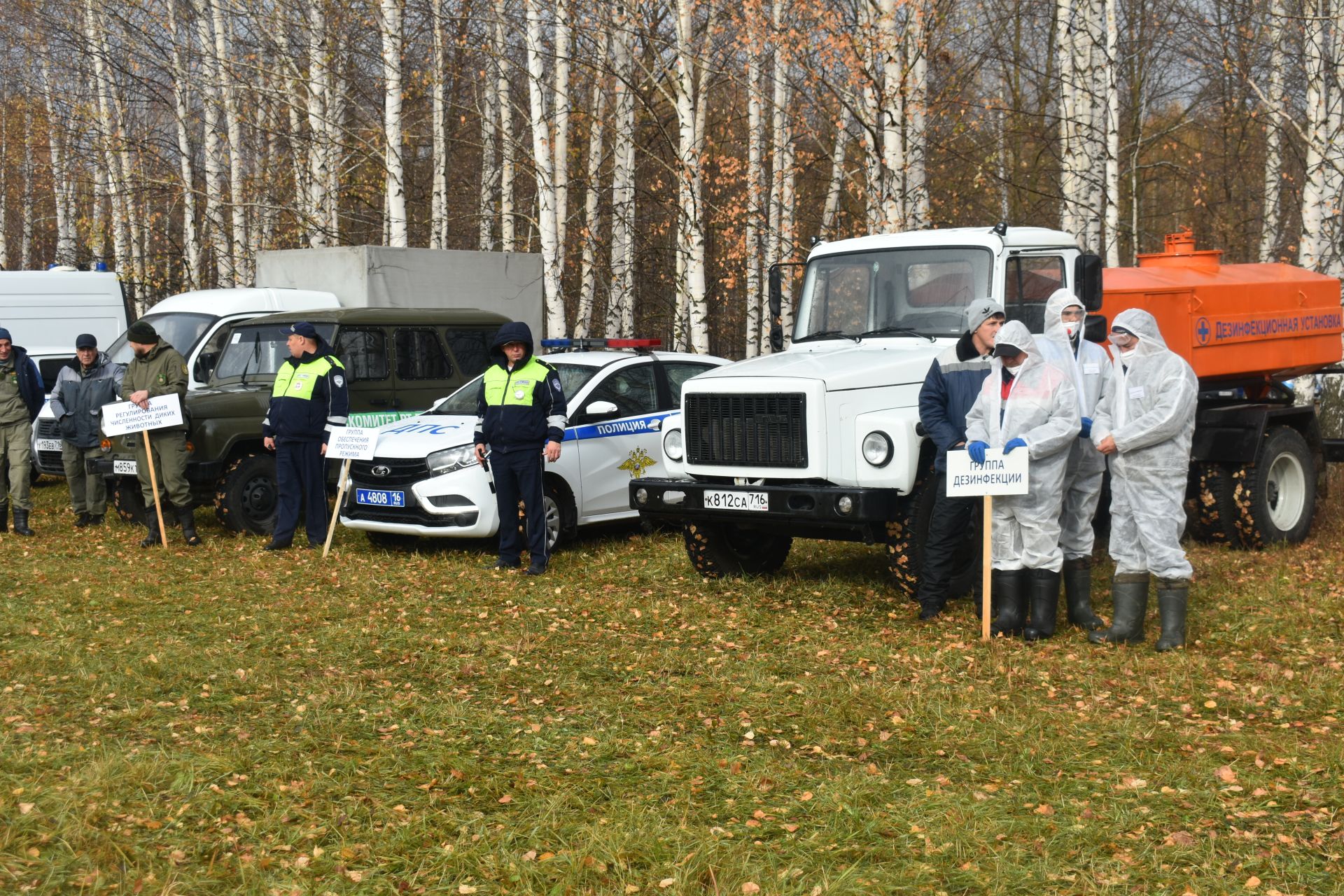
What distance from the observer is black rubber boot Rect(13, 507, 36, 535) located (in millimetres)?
12906

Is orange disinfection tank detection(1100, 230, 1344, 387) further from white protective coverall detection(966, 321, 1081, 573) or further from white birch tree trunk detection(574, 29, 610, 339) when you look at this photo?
white birch tree trunk detection(574, 29, 610, 339)

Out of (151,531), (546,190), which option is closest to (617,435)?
(151,531)

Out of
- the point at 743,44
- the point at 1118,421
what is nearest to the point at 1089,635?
the point at 1118,421

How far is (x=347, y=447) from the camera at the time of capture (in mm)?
11148

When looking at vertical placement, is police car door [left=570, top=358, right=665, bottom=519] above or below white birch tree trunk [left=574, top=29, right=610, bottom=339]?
below

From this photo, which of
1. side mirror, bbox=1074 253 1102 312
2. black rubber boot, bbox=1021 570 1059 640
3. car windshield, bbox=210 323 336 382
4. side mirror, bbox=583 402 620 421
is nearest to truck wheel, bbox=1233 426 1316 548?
side mirror, bbox=1074 253 1102 312

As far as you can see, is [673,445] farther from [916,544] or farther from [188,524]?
[188,524]

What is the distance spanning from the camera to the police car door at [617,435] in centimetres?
1141

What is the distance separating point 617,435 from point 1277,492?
217 inches

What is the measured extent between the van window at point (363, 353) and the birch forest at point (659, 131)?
4.59 meters

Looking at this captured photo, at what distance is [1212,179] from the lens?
35094mm

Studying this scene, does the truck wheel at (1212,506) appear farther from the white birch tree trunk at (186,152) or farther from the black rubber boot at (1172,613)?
the white birch tree trunk at (186,152)

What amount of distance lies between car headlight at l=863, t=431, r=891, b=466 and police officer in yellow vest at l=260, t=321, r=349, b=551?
5.10 m

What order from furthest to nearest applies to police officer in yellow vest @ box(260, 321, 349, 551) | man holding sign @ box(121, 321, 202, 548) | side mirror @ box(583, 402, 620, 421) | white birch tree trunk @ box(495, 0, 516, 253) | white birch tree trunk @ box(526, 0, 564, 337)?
1. white birch tree trunk @ box(495, 0, 516, 253)
2. white birch tree trunk @ box(526, 0, 564, 337)
3. man holding sign @ box(121, 321, 202, 548)
4. police officer in yellow vest @ box(260, 321, 349, 551)
5. side mirror @ box(583, 402, 620, 421)
